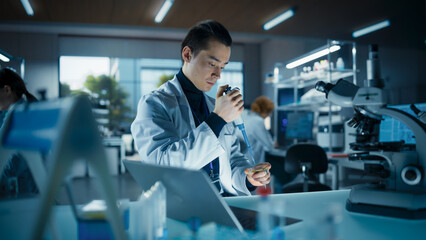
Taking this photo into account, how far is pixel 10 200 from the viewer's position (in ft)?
2.97

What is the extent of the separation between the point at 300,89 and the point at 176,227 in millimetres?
4398

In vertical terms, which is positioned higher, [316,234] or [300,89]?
[300,89]

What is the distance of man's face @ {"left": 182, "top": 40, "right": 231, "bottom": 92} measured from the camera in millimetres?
1443

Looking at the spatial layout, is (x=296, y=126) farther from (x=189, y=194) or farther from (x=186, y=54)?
(x=189, y=194)

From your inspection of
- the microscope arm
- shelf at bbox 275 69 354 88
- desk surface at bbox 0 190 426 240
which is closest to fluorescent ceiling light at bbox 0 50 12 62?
desk surface at bbox 0 190 426 240

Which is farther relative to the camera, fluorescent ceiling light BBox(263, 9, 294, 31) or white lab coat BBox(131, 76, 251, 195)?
fluorescent ceiling light BBox(263, 9, 294, 31)

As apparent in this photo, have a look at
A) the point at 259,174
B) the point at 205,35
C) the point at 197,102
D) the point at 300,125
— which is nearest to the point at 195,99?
the point at 197,102

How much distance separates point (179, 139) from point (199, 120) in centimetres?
25

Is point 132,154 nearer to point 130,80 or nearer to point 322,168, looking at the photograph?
point 130,80

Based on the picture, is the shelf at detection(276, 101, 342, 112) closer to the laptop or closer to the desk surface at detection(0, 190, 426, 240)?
the desk surface at detection(0, 190, 426, 240)

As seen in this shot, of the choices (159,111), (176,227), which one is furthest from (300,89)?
(176,227)

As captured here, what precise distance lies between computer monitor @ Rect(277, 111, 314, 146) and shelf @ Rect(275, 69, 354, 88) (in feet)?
1.52

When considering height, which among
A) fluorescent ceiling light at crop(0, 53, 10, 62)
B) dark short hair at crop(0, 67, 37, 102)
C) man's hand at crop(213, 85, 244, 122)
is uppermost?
fluorescent ceiling light at crop(0, 53, 10, 62)

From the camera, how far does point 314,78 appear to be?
14.6 feet
